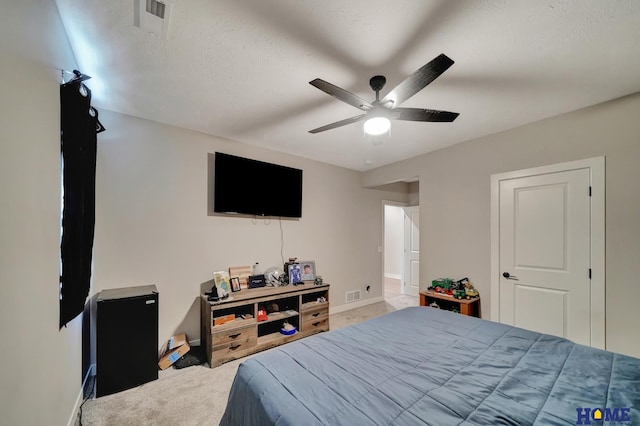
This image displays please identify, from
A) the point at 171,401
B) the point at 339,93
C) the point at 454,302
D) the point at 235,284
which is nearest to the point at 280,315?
the point at 235,284

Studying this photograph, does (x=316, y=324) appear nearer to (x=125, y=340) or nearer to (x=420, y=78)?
(x=125, y=340)

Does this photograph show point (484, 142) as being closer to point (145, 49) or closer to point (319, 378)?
point (319, 378)

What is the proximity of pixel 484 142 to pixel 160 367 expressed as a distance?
4559 mm

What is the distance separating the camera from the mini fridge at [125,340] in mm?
2090

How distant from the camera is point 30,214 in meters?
1.12

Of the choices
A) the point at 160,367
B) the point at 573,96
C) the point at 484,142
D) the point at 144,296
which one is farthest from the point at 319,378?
the point at 484,142

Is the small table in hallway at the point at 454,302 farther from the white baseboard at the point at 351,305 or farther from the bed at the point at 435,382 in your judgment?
the white baseboard at the point at 351,305

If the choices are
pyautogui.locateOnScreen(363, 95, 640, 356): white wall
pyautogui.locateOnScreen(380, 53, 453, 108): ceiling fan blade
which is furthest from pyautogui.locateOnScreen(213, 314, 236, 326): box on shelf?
pyautogui.locateOnScreen(363, 95, 640, 356): white wall

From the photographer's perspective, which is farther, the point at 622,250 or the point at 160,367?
the point at 160,367

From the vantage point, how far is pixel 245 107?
2414 mm

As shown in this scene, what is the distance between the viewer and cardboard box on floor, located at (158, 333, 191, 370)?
2491 mm

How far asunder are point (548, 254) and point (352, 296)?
2923 mm

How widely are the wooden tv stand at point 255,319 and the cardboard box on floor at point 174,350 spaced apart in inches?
8.1

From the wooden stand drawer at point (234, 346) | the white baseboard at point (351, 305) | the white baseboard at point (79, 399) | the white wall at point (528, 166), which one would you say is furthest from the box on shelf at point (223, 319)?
the white wall at point (528, 166)
